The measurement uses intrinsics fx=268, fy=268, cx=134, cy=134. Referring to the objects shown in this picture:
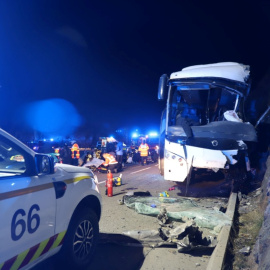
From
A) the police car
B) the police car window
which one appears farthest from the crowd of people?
the police car window

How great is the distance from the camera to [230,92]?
7961 millimetres

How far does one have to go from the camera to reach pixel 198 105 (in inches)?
351

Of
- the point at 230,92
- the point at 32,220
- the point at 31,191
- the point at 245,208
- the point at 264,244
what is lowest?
the point at 245,208

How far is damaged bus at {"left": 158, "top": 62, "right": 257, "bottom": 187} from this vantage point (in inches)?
293

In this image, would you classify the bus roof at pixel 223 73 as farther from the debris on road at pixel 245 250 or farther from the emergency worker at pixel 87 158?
the emergency worker at pixel 87 158

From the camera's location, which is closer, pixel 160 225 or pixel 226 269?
pixel 226 269

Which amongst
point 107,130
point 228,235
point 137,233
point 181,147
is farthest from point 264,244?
point 107,130

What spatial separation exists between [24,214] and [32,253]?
0.44 meters

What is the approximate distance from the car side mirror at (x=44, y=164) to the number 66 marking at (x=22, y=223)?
35 cm

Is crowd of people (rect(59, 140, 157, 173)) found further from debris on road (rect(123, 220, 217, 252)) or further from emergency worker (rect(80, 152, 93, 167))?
debris on road (rect(123, 220, 217, 252))

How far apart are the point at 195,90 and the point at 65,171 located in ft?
19.9

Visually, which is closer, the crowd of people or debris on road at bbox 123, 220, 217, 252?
debris on road at bbox 123, 220, 217, 252

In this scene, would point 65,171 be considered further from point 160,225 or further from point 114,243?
point 160,225

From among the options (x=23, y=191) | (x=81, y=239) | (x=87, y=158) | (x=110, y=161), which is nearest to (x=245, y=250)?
(x=81, y=239)
